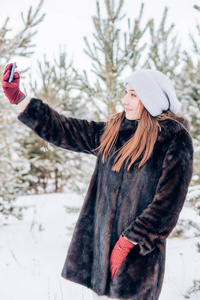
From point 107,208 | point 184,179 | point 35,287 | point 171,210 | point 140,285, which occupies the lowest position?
point 35,287

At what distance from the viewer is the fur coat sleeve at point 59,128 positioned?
225 cm

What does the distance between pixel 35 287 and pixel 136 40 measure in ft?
13.7

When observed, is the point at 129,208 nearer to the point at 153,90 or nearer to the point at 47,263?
the point at 153,90

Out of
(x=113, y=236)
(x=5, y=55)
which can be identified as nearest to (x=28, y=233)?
(x=5, y=55)

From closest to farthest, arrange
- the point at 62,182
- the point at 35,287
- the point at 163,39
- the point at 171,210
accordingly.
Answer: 1. the point at 171,210
2. the point at 35,287
3. the point at 163,39
4. the point at 62,182

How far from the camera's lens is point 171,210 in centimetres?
188

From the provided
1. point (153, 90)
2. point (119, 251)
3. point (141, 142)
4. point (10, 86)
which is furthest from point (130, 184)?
point (10, 86)

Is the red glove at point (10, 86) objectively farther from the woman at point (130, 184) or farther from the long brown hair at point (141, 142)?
the long brown hair at point (141, 142)

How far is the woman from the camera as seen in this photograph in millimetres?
1897

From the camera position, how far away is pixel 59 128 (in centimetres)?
233

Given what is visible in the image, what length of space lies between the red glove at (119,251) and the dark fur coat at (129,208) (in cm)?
3

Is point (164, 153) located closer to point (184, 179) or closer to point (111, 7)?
point (184, 179)

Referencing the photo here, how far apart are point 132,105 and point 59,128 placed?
1.89ft

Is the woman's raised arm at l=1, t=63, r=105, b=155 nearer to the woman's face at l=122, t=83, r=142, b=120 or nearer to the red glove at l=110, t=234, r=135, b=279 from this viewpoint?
the woman's face at l=122, t=83, r=142, b=120
